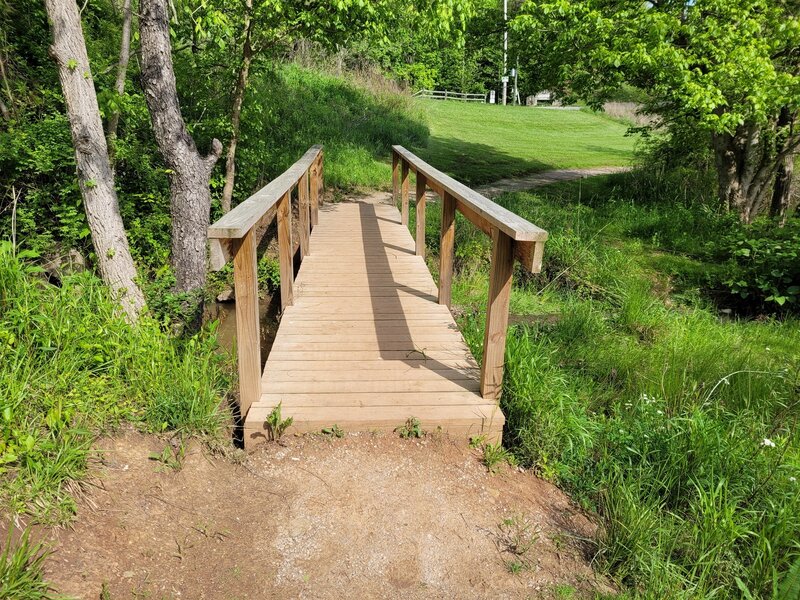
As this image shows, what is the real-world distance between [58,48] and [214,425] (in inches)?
121

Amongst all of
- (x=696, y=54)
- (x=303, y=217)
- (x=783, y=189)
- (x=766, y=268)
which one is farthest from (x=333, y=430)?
(x=783, y=189)

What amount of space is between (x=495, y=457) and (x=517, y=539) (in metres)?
0.54

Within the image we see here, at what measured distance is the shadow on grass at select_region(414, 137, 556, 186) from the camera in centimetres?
1315

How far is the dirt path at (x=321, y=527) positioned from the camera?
7.12 feet

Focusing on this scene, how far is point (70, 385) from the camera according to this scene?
2.85 m

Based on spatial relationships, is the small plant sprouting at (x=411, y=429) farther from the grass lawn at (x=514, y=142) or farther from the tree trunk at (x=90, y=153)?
the grass lawn at (x=514, y=142)

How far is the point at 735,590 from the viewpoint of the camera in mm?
2229

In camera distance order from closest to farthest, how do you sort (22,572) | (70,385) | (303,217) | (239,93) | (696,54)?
1. (22,572)
2. (70,385)
3. (303,217)
4. (239,93)
5. (696,54)

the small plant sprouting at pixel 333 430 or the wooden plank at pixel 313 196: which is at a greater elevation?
the wooden plank at pixel 313 196

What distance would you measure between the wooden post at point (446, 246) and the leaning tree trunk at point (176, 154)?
8.85 feet

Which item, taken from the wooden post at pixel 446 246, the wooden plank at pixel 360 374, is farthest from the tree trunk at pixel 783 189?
the wooden plank at pixel 360 374

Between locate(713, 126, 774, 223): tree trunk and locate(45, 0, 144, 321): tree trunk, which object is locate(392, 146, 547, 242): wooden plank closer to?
locate(45, 0, 144, 321): tree trunk

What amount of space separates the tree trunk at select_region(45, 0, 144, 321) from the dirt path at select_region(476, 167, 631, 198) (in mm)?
7671

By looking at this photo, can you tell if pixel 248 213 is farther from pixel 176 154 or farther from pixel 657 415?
pixel 176 154
